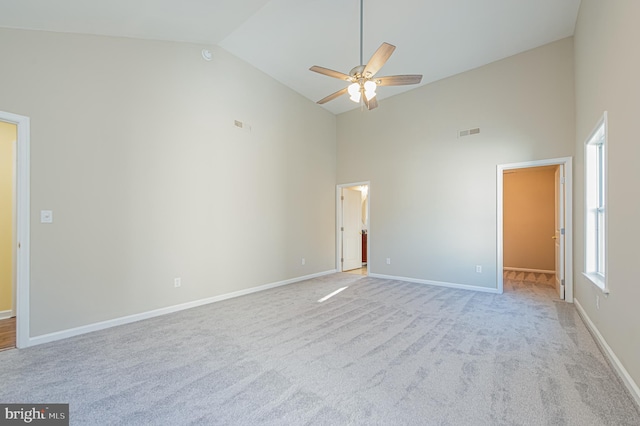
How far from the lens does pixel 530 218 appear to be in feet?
22.4

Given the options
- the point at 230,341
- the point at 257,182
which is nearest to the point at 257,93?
the point at 257,182

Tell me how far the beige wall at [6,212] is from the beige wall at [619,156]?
6.25 meters

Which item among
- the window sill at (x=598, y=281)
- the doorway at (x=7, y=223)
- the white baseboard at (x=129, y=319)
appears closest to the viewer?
the window sill at (x=598, y=281)

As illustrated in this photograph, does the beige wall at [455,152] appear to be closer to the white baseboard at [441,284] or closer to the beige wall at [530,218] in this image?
the white baseboard at [441,284]

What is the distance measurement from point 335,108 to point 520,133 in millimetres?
3581

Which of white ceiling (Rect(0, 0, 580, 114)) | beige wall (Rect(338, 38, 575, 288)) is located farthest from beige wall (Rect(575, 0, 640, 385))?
beige wall (Rect(338, 38, 575, 288))

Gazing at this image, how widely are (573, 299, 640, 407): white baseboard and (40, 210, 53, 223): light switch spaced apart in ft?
16.3

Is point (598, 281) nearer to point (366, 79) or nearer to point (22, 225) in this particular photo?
point (366, 79)

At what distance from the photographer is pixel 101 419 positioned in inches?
65.3

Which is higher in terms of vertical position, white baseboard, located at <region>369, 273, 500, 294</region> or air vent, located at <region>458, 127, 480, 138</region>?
air vent, located at <region>458, 127, 480, 138</region>

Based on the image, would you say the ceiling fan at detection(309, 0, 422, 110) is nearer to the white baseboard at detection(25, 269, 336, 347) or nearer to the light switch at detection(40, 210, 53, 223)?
the light switch at detection(40, 210, 53, 223)

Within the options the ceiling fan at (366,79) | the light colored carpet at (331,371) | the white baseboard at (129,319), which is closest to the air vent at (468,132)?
the ceiling fan at (366,79)

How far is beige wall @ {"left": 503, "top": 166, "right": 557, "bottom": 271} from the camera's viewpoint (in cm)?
661

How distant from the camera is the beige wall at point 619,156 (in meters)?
1.85
